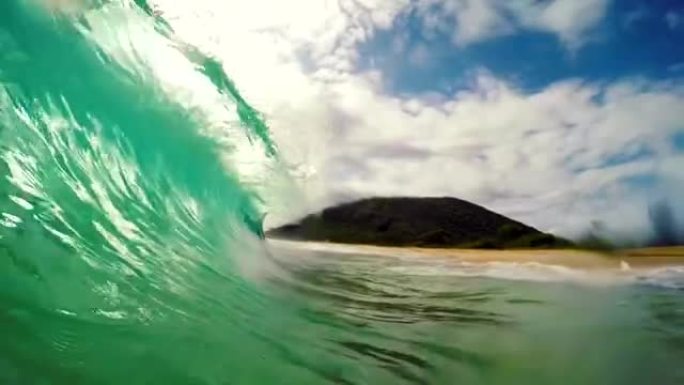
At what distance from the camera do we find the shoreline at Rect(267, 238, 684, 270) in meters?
2.78

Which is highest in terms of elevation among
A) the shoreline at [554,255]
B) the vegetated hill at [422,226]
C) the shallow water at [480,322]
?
the vegetated hill at [422,226]

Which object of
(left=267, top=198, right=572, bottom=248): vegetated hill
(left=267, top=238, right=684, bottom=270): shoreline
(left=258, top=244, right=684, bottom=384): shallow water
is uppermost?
(left=267, top=198, right=572, bottom=248): vegetated hill

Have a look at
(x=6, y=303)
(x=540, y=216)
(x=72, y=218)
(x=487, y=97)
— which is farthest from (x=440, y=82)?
(x=6, y=303)

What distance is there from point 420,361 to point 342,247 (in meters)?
0.46

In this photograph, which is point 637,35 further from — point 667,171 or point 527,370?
point 527,370

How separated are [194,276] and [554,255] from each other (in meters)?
1.23

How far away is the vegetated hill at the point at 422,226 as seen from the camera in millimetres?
2764

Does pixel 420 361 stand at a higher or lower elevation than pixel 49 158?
lower

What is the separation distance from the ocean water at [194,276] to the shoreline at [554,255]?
3 centimetres

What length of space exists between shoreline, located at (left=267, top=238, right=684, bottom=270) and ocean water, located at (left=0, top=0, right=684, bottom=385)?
0.03m

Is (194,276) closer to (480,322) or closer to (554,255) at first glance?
(480,322)

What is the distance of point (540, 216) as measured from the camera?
279 cm

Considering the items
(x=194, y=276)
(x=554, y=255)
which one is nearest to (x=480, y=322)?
(x=554, y=255)

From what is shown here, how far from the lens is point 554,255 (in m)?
2.79
